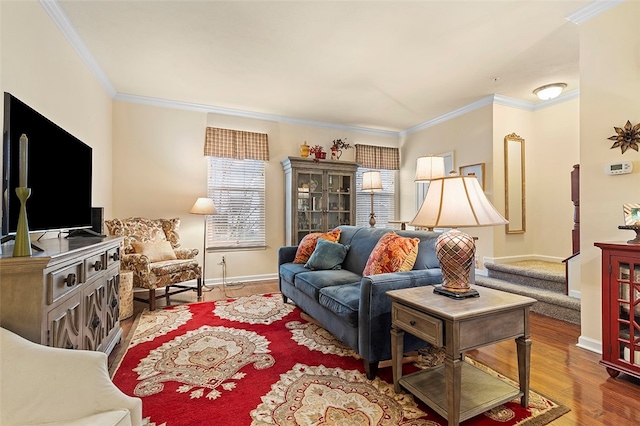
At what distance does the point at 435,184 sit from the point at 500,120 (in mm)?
3324

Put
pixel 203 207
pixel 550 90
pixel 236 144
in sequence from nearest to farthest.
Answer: pixel 550 90 → pixel 203 207 → pixel 236 144

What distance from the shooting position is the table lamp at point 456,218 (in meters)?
1.71

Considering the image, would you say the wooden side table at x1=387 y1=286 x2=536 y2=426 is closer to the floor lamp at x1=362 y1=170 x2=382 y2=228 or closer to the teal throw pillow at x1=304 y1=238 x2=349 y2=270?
the teal throw pillow at x1=304 y1=238 x2=349 y2=270

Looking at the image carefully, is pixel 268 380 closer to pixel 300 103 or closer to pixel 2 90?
pixel 2 90

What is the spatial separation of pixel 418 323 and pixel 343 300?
0.68m

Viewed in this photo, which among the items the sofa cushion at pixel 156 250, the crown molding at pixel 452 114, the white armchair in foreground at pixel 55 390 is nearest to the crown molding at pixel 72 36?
the sofa cushion at pixel 156 250

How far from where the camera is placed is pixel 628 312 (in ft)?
6.71

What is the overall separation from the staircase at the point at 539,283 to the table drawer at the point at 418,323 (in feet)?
6.89

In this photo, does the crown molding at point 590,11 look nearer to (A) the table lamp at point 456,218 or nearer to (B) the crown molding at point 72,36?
(A) the table lamp at point 456,218

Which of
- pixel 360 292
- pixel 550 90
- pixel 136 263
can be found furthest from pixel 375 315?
pixel 550 90

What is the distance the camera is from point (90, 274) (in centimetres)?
196

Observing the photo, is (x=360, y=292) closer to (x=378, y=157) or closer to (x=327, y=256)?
(x=327, y=256)

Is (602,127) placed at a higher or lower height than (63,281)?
higher

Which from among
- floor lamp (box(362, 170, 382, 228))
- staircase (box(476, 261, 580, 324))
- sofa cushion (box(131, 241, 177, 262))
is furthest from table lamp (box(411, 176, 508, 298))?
sofa cushion (box(131, 241, 177, 262))
